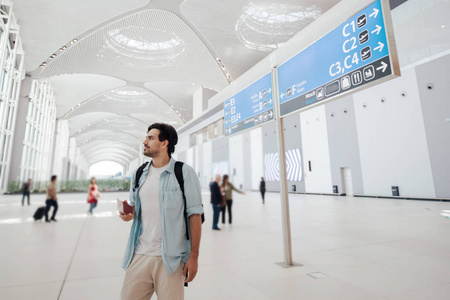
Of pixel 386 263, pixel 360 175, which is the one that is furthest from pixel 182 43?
pixel 386 263

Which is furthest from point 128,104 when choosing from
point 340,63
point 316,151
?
point 340,63

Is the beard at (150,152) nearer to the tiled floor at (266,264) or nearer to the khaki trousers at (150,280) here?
the khaki trousers at (150,280)

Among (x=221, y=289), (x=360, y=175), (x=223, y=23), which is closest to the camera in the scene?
(x=221, y=289)

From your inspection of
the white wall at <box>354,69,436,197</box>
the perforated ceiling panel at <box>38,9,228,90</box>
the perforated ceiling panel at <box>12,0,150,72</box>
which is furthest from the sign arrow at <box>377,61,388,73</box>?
the perforated ceiling panel at <box>38,9,228,90</box>

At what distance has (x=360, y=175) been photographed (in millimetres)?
17703

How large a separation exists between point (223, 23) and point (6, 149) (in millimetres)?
21865

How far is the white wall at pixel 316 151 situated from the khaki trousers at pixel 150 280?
20.8m

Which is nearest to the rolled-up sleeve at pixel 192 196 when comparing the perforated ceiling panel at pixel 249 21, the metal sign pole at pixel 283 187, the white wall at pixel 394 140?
the metal sign pole at pixel 283 187

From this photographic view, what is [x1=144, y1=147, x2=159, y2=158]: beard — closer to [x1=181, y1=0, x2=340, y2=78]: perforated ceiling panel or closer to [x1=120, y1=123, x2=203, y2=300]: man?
[x1=120, y1=123, x2=203, y2=300]: man

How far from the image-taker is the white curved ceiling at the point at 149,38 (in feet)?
65.0

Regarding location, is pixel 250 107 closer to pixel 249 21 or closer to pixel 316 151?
pixel 316 151

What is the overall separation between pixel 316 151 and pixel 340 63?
1961 cm

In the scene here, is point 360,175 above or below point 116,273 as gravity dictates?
above

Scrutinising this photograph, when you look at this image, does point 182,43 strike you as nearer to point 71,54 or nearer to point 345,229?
point 71,54
